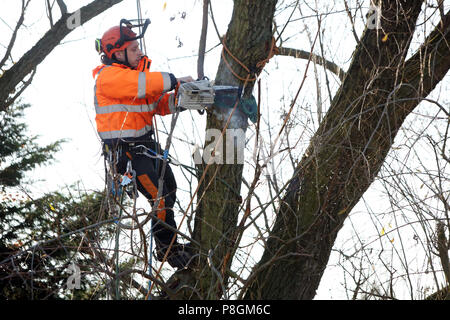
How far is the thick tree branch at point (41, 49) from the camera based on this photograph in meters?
6.00

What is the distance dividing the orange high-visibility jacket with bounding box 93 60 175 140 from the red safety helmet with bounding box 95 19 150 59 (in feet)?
0.51

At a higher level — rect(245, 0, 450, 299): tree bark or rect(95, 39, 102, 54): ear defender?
rect(95, 39, 102, 54): ear defender

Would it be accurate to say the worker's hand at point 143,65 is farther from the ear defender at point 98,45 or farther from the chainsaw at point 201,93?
the chainsaw at point 201,93

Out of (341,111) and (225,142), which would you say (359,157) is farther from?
(225,142)

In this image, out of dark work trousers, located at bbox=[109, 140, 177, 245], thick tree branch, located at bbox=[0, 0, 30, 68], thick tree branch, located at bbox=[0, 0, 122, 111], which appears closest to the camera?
dark work trousers, located at bbox=[109, 140, 177, 245]

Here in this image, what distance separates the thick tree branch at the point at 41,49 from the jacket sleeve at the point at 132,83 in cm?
192

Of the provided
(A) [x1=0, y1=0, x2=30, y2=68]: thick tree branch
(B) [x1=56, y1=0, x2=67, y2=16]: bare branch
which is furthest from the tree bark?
(A) [x1=0, y1=0, x2=30, y2=68]: thick tree branch

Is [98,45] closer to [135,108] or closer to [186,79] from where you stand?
[135,108]

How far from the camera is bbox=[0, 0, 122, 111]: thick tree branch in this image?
6.00 m

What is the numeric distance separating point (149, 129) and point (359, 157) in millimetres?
1665

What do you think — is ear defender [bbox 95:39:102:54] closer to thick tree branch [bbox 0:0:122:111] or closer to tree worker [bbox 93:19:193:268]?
tree worker [bbox 93:19:193:268]

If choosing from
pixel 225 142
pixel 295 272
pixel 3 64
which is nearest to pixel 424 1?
pixel 225 142

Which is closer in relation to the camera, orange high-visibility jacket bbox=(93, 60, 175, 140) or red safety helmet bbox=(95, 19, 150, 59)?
orange high-visibility jacket bbox=(93, 60, 175, 140)
